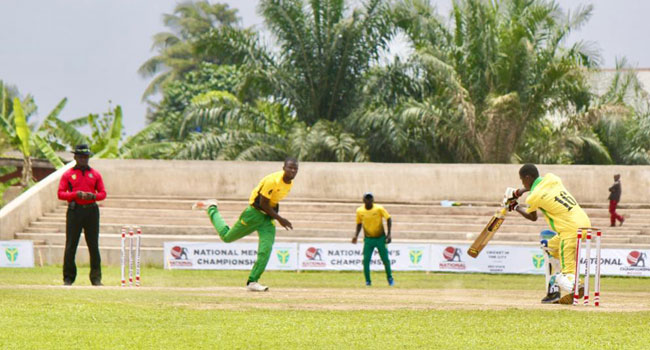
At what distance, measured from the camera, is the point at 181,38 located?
7944 cm

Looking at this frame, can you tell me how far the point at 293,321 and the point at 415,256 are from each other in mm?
16729

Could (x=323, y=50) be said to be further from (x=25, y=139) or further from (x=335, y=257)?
(x=335, y=257)

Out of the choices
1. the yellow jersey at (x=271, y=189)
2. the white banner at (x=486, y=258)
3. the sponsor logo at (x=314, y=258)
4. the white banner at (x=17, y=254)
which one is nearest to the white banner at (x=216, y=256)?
the sponsor logo at (x=314, y=258)

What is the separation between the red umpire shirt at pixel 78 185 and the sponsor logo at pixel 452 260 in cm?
1301

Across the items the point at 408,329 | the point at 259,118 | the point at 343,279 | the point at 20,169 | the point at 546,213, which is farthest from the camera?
the point at 20,169

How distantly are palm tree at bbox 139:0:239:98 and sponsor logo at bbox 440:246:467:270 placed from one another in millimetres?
46013

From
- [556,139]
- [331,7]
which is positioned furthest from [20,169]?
[556,139]

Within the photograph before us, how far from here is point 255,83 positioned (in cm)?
3766

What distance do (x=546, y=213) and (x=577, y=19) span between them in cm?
2471

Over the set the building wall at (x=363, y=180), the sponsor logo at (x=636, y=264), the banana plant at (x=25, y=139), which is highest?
the banana plant at (x=25, y=139)

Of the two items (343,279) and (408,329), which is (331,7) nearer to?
(343,279)

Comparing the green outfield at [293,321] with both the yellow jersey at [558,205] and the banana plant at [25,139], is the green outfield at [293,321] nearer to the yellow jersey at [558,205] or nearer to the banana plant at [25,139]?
the yellow jersey at [558,205]

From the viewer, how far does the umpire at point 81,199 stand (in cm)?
1499

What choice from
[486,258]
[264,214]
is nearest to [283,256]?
[486,258]
